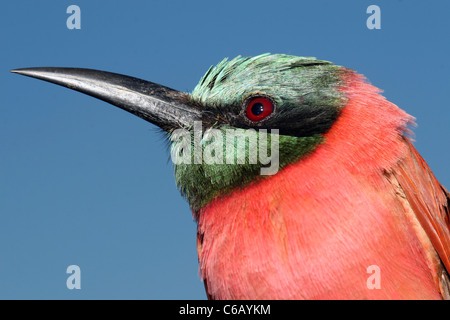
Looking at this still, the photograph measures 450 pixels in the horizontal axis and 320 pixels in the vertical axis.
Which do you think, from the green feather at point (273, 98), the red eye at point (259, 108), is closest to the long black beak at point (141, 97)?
the green feather at point (273, 98)

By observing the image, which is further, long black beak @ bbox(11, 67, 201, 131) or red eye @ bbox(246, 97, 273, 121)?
long black beak @ bbox(11, 67, 201, 131)

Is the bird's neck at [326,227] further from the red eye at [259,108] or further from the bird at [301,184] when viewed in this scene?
the red eye at [259,108]

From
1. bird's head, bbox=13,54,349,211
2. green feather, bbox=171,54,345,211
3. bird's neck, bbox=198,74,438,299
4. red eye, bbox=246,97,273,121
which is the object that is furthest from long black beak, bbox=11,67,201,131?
bird's neck, bbox=198,74,438,299

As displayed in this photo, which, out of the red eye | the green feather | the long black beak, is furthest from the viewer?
the long black beak

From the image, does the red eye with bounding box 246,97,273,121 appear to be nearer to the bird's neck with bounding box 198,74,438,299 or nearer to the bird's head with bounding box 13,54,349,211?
the bird's head with bounding box 13,54,349,211

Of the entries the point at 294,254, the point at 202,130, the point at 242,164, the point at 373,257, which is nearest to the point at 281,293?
the point at 294,254

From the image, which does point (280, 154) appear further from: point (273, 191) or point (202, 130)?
point (202, 130)
